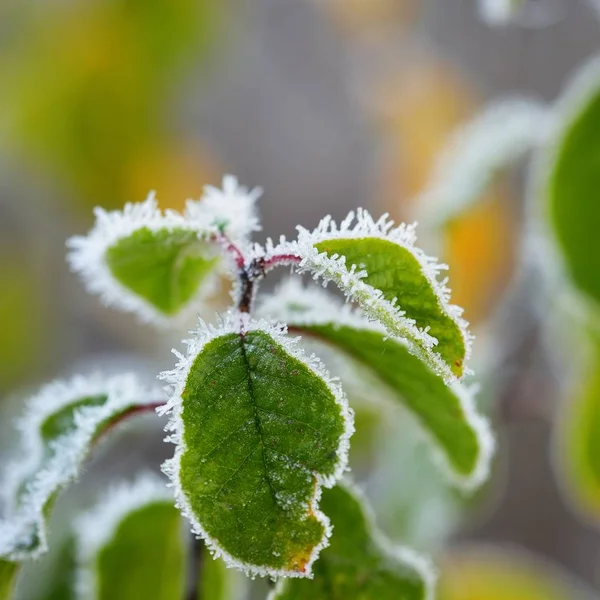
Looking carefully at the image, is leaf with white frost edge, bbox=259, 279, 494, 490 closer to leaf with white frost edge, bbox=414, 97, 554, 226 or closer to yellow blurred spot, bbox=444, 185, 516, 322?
leaf with white frost edge, bbox=414, 97, 554, 226

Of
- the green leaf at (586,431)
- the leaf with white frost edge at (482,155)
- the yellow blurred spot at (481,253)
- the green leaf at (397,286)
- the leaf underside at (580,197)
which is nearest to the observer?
the green leaf at (397,286)

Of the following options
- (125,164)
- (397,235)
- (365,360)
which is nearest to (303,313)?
(365,360)

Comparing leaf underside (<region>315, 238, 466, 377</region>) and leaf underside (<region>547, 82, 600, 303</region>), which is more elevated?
leaf underside (<region>547, 82, 600, 303</region>)

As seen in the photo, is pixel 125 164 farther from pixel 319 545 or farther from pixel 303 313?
pixel 319 545

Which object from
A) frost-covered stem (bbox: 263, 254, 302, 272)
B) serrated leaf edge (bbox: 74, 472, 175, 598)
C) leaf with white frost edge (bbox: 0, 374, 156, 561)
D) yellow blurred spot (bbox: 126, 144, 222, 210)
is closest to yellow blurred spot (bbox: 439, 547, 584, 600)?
serrated leaf edge (bbox: 74, 472, 175, 598)

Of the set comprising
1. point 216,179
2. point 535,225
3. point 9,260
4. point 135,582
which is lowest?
point 135,582

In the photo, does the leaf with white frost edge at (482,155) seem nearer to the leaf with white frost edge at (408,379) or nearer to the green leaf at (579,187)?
the green leaf at (579,187)

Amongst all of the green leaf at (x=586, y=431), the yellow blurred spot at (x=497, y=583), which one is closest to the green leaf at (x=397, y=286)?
the green leaf at (x=586, y=431)
